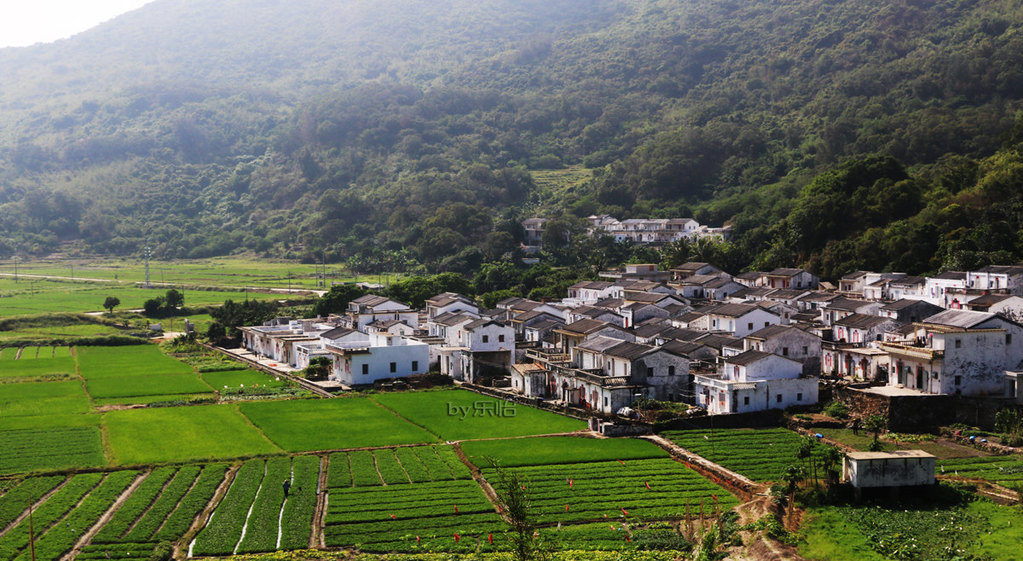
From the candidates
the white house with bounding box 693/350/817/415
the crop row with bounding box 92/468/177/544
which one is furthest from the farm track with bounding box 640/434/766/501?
the crop row with bounding box 92/468/177/544

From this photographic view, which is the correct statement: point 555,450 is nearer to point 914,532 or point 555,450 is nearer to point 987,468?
point 914,532

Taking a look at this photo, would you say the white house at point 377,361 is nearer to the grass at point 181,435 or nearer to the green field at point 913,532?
the grass at point 181,435

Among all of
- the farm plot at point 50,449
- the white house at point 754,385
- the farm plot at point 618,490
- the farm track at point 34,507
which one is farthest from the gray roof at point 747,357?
the farm track at point 34,507

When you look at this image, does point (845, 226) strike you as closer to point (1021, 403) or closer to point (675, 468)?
point (1021, 403)

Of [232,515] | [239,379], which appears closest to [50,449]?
[232,515]

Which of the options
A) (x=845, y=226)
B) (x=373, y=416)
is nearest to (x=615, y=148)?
(x=845, y=226)

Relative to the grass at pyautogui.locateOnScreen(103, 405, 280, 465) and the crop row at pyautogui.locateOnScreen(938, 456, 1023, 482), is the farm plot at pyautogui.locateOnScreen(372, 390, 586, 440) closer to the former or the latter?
the grass at pyautogui.locateOnScreen(103, 405, 280, 465)
